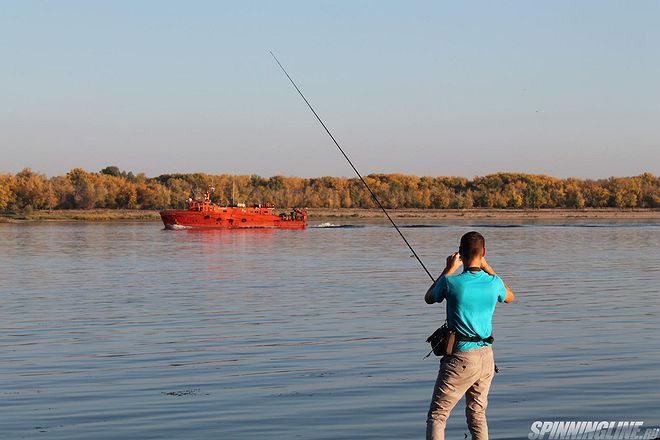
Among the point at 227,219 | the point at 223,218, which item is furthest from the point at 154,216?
the point at 223,218

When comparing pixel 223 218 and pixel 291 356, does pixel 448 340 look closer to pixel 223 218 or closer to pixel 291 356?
pixel 291 356

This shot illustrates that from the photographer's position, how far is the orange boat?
120 m

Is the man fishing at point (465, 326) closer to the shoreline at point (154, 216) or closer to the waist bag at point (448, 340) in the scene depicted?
the waist bag at point (448, 340)

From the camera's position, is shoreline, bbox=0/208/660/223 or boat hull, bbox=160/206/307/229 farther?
shoreline, bbox=0/208/660/223

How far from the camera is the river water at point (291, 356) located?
13125mm

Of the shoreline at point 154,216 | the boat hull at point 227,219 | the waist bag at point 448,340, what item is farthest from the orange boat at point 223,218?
the waist bag at point 448,340

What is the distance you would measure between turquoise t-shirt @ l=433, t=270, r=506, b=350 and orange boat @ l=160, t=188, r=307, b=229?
363 feet

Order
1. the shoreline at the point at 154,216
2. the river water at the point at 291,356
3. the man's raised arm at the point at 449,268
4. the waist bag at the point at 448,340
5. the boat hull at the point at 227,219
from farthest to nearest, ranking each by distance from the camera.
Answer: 1. the shoreline at the point at 154,216
2. the boat hull at the point at 227,219
3. the river water at the point at 291,356
4. the man's raised arm at the point at 449,268
5. the waist bag at the point at 448,340

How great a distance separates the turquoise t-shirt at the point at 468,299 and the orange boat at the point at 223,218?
110684mm

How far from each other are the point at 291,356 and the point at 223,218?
10827cm

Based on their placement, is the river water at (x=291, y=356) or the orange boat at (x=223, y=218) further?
the orange boat at (x=223, y=218)

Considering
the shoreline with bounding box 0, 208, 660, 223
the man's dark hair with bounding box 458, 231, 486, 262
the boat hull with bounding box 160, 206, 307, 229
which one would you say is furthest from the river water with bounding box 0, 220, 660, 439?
the shoreline with bounding box 0, 208, 660, 223

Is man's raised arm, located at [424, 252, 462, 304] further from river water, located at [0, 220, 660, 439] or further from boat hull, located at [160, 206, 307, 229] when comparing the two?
boat hull, located at [160, 206, 307, 229]

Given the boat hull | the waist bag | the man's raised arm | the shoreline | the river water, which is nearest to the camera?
the waist bag
